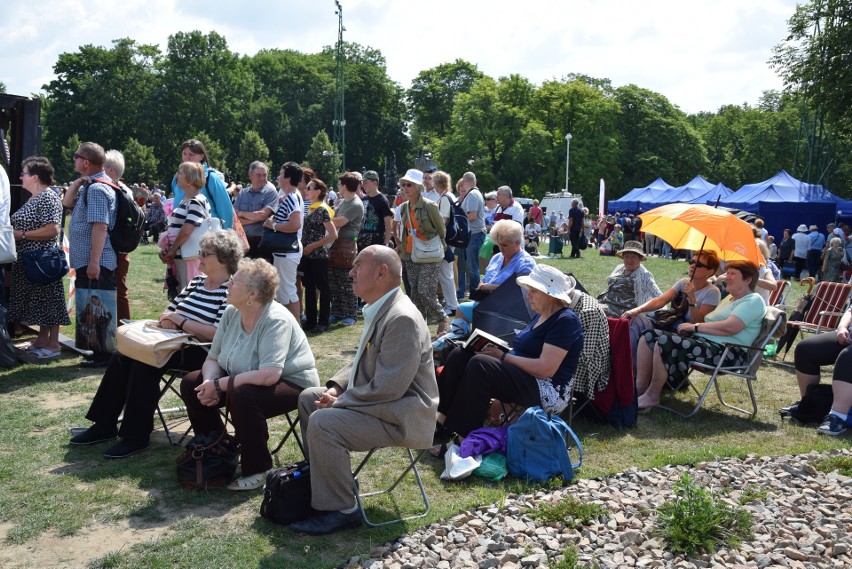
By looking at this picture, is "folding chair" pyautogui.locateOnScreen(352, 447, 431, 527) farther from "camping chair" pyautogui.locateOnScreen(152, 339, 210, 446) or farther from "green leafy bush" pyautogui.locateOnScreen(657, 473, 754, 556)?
"camping chair" pyautogui.locateOnScreen(152, 339, 210, 446)

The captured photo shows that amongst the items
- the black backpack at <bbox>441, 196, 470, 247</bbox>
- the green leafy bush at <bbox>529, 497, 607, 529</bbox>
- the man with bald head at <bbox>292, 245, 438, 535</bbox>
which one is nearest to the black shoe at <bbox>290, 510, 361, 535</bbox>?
the man with bald head at <bbox>292, 245, 438, 535</bbox>

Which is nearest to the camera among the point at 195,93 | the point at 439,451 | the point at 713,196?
the point at 439,451

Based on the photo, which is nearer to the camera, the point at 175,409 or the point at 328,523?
the point at 328,523

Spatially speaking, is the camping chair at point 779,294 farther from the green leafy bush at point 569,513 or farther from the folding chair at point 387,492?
the folding chair at point 387,492

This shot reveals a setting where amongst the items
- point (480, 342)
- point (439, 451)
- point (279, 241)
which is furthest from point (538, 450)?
point (279, 241)

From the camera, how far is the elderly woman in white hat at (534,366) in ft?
15.3

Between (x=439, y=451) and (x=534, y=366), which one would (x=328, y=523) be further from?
(x=534, y=366)

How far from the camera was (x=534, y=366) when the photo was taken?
469cm

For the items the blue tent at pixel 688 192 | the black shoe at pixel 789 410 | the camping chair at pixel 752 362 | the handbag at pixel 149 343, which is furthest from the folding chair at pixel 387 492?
the blue tent at pixel 688 192

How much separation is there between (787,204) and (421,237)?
18.9 meters

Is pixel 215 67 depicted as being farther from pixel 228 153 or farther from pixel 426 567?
pixel 426 567

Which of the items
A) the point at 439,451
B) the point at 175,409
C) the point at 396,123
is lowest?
the point at 439,451

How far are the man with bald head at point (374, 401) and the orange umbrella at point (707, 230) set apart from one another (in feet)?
11.8

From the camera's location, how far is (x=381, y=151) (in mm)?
64500
